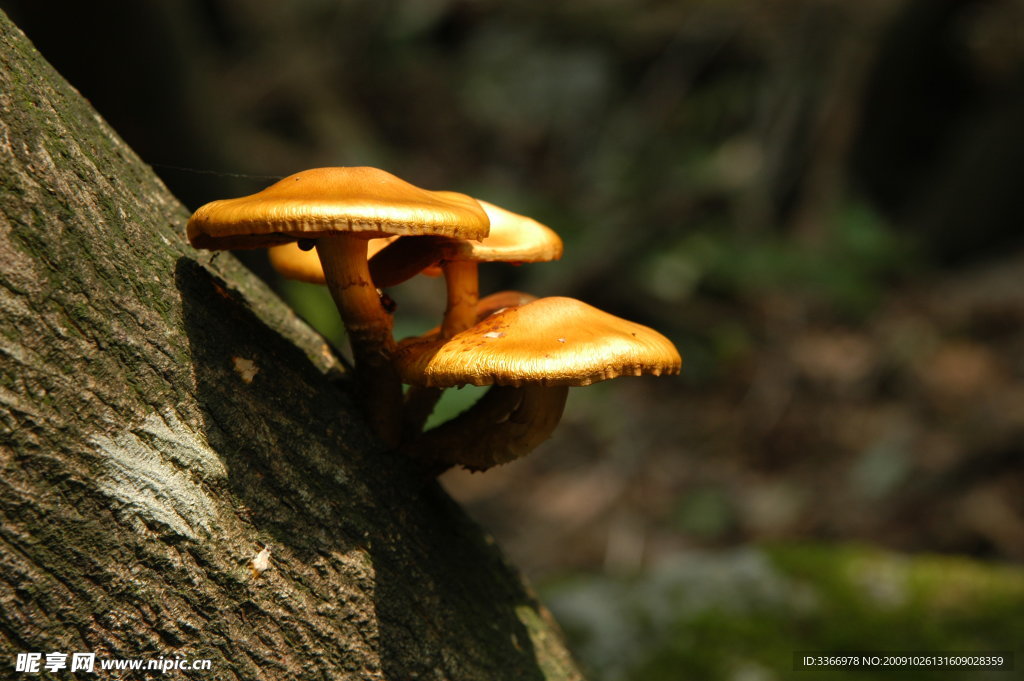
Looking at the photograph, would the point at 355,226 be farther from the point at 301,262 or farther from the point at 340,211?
the point at 301,262

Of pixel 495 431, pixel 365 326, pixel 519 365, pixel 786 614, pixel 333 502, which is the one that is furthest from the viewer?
pixel 786 614

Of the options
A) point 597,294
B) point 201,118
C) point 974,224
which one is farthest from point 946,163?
point 201,118

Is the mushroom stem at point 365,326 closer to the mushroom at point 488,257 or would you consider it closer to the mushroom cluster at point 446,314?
the mushroom cluster at point 446,314

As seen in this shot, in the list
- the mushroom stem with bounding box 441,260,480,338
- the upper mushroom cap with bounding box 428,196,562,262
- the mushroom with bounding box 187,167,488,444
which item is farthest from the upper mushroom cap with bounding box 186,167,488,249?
the mushroom stem with bounding box 441,260,480,338

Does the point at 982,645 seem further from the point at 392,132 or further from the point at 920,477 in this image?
the point at 392,132

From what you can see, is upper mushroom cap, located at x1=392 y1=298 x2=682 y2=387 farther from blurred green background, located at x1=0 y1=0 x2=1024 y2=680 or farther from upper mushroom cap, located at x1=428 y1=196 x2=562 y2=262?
blurred green background, located at x1=0 y1=0 x2=1024 y2=680

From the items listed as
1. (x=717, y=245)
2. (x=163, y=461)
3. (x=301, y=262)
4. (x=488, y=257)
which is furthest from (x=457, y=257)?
(x=717, y=245)

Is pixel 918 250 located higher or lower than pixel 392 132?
lower
